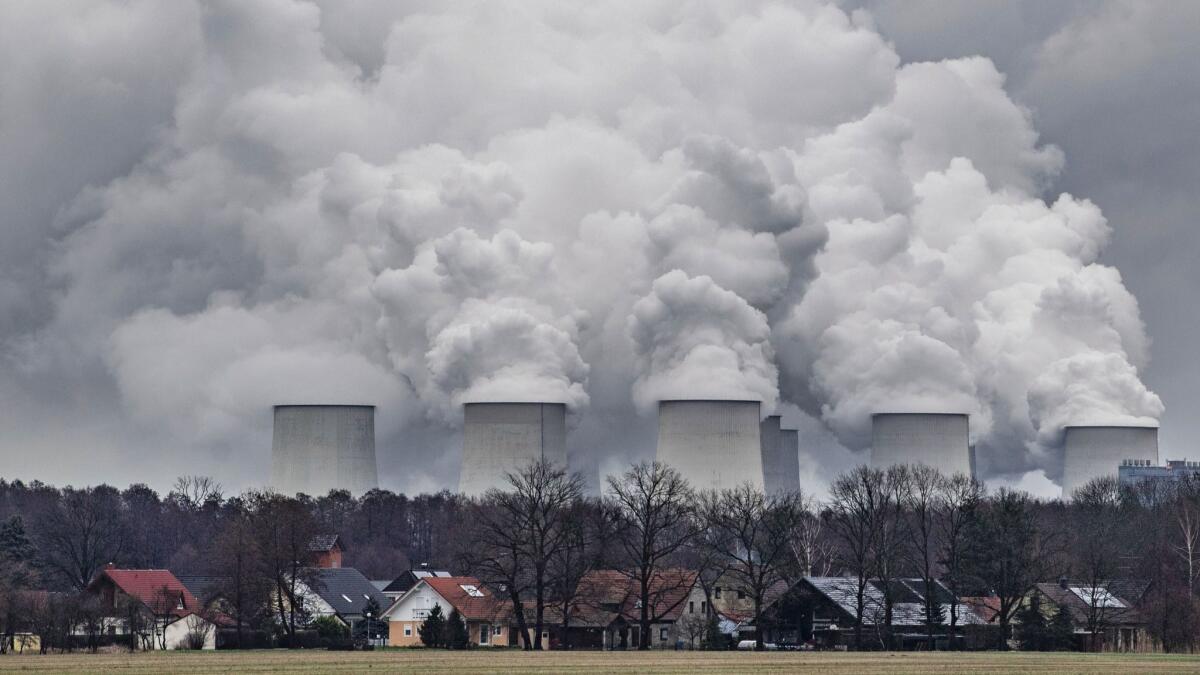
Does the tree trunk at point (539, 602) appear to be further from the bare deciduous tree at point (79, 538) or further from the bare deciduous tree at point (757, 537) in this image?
the bare deciduous tree at point (79, 538)

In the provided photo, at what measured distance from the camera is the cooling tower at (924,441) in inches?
2982

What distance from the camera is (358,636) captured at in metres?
58.8

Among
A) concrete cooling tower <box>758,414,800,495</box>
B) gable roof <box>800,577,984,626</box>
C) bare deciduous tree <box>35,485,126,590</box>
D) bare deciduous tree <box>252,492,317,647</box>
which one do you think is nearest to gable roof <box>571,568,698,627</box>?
gable roof <box>800,577,984,626</box>

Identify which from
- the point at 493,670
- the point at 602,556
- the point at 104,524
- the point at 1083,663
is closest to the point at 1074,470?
the point at 602,556

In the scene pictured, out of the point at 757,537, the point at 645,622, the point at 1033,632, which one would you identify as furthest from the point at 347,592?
the point at 1033,632

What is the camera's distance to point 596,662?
39875 millimetres

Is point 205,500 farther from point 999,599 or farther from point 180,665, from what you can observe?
point 180,665

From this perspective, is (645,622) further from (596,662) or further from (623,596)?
(596,662)

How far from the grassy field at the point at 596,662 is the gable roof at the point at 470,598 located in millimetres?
9567

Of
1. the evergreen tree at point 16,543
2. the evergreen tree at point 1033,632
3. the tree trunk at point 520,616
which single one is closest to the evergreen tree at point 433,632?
the tree trunk at point 520,616

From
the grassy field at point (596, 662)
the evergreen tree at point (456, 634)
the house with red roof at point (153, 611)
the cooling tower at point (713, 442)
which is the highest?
the cooling tower at point (713, 442)

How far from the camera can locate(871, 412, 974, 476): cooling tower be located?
75.8m

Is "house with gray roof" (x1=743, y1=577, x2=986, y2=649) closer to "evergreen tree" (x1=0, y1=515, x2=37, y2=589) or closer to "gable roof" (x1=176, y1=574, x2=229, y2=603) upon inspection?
"gable roof" (x1=176, y1=574, x2=229, y2=603)

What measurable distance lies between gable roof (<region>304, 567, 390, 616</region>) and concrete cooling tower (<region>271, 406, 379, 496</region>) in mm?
6483
